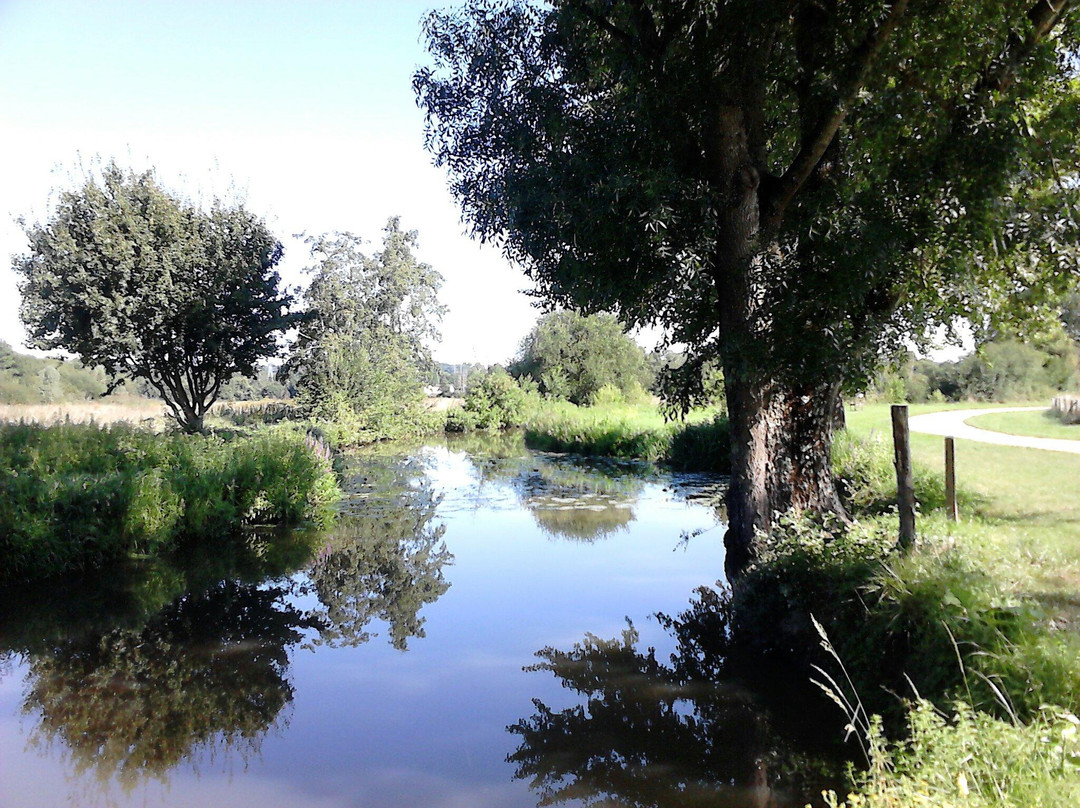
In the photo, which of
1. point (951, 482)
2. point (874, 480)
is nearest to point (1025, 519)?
point (951, 482)

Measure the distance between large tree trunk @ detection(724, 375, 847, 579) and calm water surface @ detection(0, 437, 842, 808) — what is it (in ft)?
5.37

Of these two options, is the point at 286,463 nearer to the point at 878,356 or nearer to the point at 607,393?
the point at 878,356

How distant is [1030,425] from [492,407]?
26.8 meters

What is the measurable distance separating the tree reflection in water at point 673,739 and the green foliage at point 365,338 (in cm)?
1940

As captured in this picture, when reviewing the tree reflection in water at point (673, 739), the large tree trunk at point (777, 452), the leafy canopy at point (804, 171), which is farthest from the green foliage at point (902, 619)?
the leafy canopy at point (804, 171)

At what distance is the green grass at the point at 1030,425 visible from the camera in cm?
1866

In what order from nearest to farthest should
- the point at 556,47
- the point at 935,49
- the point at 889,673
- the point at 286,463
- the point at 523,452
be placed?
the point at 889,673 < the point at 935,49 < the point at 556,47 < the point at 286,463 < the point at 523,452

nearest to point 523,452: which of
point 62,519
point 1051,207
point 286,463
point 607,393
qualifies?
point 607,393

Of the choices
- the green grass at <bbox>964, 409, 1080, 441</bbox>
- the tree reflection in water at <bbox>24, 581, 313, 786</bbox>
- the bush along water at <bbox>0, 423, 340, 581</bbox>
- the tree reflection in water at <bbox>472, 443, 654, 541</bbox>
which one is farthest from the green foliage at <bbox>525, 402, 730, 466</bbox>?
the tree reflection in water at <bbox>24, 581, 313, 786</bbox>

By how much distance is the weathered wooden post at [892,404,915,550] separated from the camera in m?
Answer: 5.77

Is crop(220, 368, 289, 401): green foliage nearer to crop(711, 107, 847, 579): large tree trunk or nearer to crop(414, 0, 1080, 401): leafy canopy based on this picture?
crop(414, 0, 1080, 401): leafy canopy

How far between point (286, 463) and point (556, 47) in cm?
824

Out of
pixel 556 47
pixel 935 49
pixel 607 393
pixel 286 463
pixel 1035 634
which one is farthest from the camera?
pixel 607 393

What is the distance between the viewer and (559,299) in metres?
9.12
